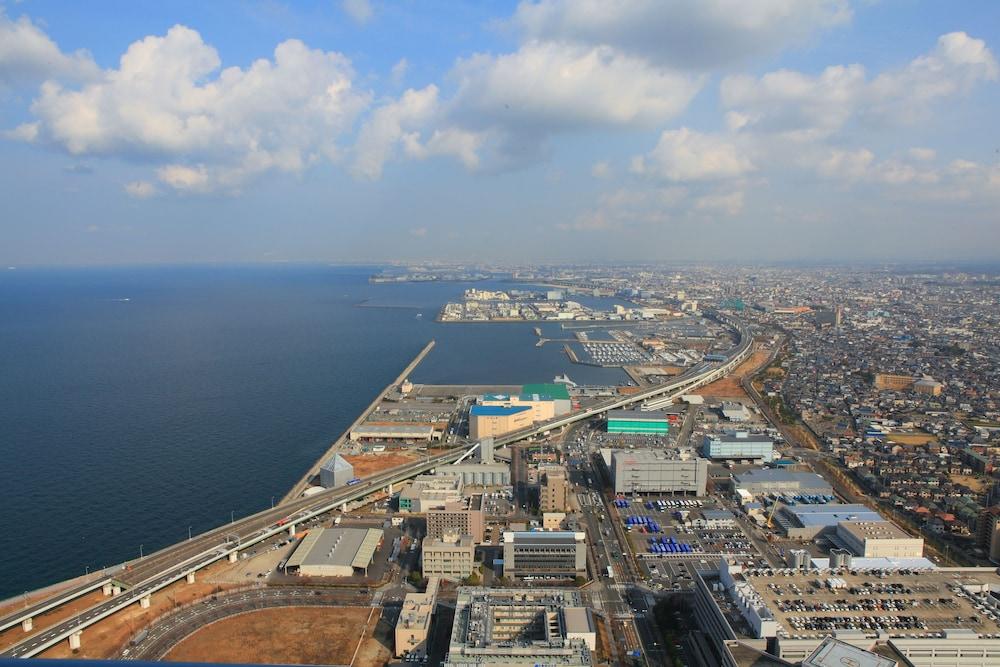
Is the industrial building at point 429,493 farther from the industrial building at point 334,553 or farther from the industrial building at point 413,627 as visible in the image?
the industrial building at point 413,627

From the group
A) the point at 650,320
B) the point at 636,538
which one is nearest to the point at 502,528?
the point at 636,538

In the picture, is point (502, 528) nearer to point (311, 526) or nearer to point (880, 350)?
point (311, 526)

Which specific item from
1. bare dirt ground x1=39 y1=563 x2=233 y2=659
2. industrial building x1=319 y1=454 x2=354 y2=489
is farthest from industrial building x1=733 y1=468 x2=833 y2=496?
bare dirt ground x1=39 y1=563 x2=233 y2=659

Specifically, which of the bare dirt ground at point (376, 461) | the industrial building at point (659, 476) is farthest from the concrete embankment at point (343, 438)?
the industrial building at point (659, 476)

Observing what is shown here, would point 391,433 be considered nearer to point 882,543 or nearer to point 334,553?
point 334,553

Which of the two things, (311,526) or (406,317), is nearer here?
(311,526)

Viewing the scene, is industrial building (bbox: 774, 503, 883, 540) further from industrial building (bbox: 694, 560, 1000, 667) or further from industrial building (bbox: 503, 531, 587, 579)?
industrial building (bbox: 503, 531, 587, 579)
